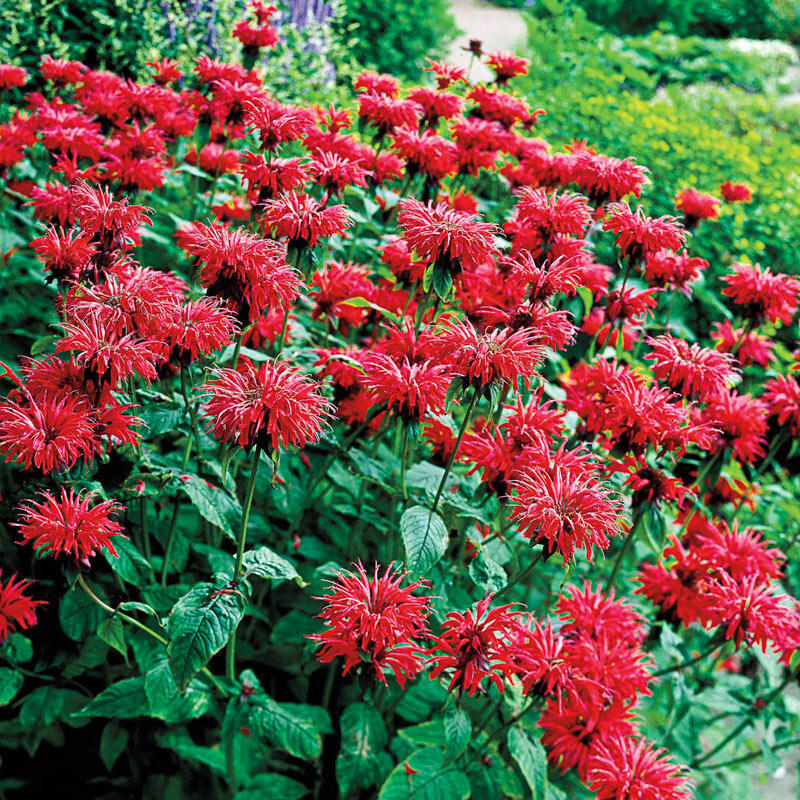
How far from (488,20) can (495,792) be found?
35.7 ft

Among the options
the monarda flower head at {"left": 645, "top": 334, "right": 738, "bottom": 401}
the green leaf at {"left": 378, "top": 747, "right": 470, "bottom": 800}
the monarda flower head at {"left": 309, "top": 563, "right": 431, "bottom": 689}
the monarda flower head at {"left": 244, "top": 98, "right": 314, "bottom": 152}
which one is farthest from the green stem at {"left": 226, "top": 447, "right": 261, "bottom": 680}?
the monarda flower head at {"left": 645, "top": 334, "right": 738, "bottom": 401}

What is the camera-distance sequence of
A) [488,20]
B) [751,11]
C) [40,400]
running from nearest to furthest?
[40,400]
[751,11]
[488,20]

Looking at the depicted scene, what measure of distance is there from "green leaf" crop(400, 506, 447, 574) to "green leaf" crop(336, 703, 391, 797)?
45cm

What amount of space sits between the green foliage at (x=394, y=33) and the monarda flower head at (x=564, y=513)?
5.30m

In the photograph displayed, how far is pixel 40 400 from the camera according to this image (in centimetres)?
118

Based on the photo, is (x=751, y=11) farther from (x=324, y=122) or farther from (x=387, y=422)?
(x=387, y=422)

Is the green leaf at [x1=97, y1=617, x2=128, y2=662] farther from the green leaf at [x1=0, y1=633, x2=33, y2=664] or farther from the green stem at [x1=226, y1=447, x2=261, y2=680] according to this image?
the green leaf at [x1=0, y1=633, x2=33, y2=664]

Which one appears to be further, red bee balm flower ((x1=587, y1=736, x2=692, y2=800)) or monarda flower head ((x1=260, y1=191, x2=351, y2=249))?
monarda flower head ((x1=260, y1=191, x2=351, y2=249))

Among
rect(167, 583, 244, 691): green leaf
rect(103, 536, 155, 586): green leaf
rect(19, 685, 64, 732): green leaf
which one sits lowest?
rect(19, 685, 64, 732): green leaf

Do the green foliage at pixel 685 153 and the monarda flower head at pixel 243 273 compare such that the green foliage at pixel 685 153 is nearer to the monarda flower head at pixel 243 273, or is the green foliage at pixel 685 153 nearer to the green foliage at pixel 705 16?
the monarda flower head at pixel 243 273

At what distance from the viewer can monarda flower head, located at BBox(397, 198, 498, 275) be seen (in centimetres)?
132

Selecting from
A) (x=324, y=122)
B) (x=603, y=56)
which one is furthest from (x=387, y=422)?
(x=603, y=56)

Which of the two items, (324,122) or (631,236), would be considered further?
(324,122)

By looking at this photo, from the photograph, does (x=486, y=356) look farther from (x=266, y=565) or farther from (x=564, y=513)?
(x=266, y=565)
